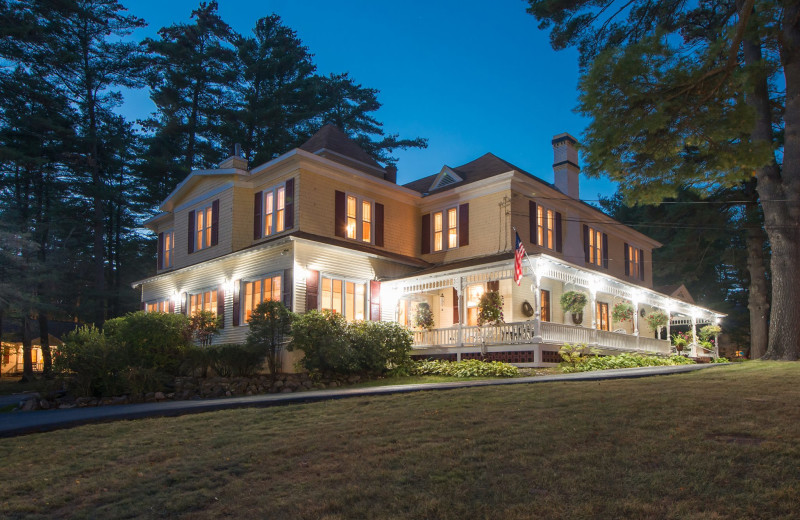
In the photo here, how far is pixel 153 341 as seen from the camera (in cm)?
1636

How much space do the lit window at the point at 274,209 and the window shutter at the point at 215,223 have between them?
216 cm

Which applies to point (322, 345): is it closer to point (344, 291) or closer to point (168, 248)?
point (344, 291)

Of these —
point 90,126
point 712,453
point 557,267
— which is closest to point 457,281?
point 557,267

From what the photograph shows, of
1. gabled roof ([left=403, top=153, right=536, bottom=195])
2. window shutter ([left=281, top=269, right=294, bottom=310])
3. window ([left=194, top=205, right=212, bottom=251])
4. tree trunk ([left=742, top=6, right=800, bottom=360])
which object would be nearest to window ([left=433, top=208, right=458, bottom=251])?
gabled roof ([left=403, top=153, right=536, bottom=195])

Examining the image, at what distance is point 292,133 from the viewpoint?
38.1 m

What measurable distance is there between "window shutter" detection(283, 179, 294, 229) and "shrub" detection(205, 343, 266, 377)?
15.5ft

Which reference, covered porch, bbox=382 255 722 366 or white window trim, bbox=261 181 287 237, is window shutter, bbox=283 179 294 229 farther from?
covered porch, bbox=382 255 722 366

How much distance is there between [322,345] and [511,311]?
7419 millimetres

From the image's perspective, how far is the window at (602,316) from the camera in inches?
1025

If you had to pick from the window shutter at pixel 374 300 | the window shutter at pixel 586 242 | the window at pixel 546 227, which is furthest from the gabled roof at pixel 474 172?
the window shutter at pixel 374 300

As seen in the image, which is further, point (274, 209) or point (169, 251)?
point (169, 251)

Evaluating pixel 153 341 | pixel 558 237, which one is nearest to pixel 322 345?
pixel 153 341

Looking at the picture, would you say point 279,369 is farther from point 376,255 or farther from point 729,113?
point 729,113

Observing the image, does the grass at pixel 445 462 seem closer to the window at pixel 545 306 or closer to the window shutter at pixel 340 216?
the window shutter at pixel 340 216
